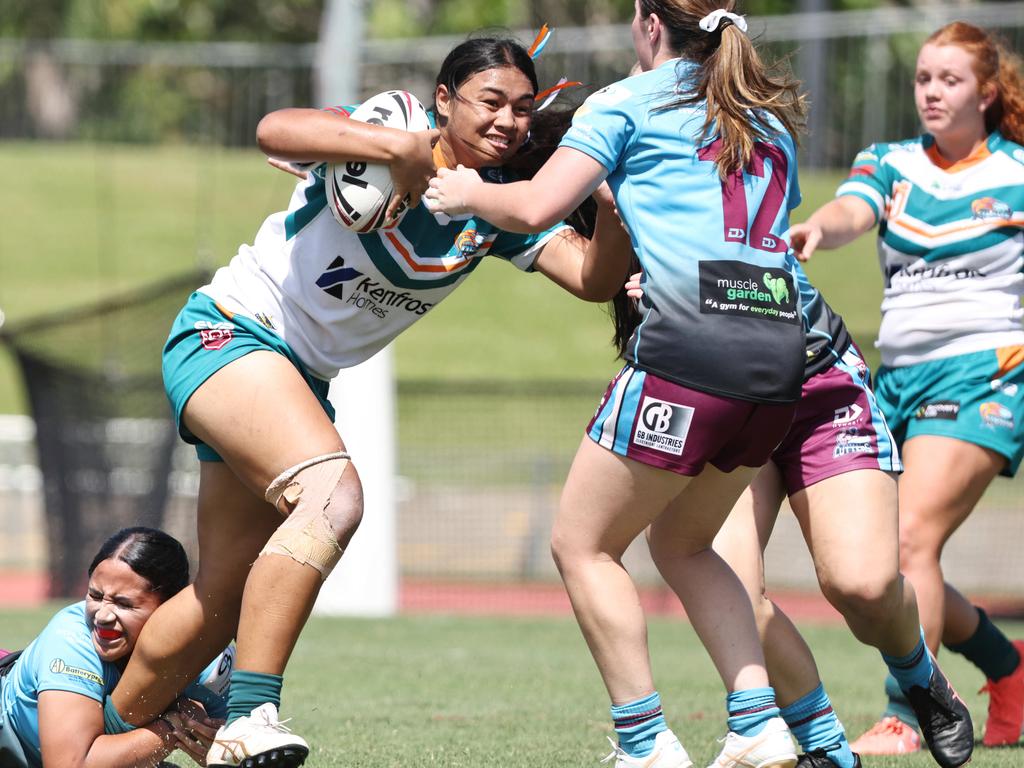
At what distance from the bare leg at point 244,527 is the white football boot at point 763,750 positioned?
116 centimetres

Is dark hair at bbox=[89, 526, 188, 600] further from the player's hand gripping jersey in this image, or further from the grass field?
the grass field

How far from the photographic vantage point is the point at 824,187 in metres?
20.5

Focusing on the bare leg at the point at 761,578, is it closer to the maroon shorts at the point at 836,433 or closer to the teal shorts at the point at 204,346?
the maroon shorts at the point at 836,433

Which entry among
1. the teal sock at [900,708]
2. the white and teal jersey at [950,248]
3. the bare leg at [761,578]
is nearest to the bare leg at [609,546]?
the bare leg at [761,578]

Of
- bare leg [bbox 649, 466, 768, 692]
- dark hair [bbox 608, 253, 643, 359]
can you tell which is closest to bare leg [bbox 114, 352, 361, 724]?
bare leg [bbox 649, 466, 768, 692]

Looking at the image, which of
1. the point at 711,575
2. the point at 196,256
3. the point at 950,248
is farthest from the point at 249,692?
the point at 196,256

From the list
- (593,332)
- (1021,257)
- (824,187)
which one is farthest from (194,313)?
(593,332)

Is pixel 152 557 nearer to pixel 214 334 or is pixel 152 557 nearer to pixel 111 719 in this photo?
pixel 111 719

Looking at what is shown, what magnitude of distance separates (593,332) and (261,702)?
21589 mm

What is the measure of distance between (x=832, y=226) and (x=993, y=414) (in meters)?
0.98

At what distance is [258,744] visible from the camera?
3514 millimetres

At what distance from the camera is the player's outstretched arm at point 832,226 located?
4383 millimetres

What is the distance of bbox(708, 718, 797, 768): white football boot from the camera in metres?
3.77

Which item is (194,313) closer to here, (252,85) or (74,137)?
(252,85)
